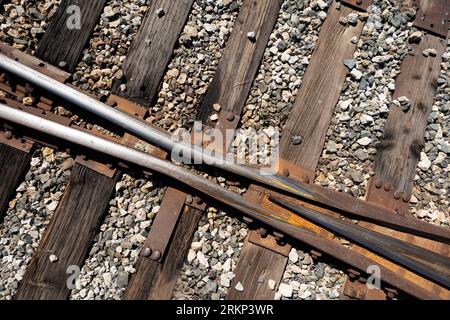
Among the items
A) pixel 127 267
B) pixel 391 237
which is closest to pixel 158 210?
pixel 127 267

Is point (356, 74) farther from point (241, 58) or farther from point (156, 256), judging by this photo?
point (156, 256)

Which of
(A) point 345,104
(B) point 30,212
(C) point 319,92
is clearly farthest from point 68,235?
(A) point 345,104

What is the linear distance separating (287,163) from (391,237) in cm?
95

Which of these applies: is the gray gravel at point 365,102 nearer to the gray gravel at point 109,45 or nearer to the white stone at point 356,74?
the white stone at point 356,74

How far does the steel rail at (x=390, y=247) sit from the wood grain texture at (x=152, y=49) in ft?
4.31

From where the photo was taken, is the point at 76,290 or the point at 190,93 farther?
the point at 190,93

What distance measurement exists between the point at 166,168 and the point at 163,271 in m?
0.76

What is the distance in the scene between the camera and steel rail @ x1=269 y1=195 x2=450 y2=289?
330 centimetres

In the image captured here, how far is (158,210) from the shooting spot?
338 centimetres

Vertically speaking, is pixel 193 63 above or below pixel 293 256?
above

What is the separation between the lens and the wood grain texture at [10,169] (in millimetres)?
3338

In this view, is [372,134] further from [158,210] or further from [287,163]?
[158,210]

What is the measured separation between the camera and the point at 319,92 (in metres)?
3.64

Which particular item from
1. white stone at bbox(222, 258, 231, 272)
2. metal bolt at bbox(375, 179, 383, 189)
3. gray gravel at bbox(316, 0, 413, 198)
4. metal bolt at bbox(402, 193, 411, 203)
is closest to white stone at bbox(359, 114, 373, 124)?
gray gravel at bbox(316, 0, 413, 198)
